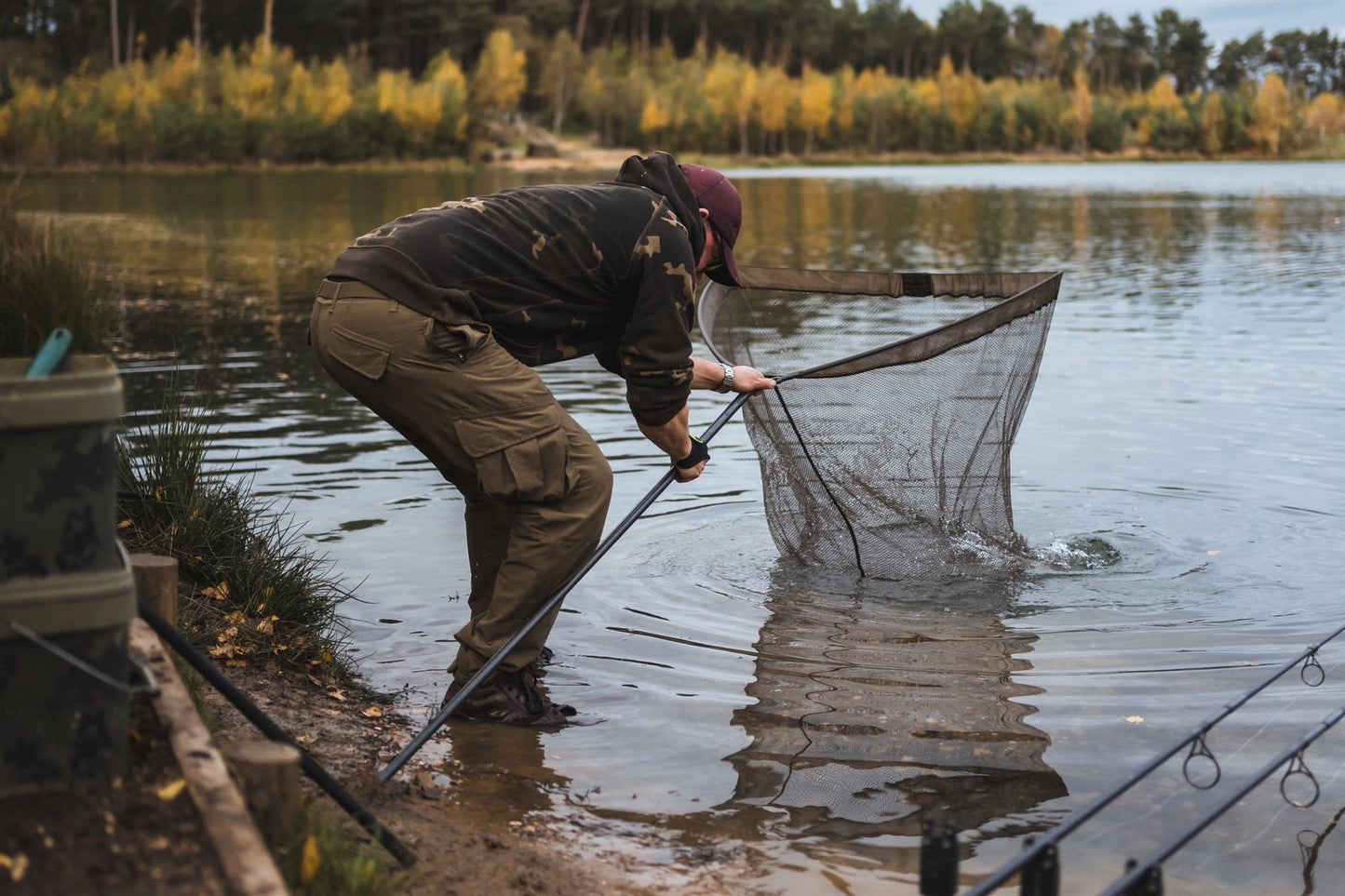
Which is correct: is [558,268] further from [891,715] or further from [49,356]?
[49,356]

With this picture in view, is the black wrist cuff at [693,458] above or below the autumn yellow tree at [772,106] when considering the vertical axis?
below

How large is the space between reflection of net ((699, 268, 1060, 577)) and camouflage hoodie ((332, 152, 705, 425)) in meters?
1.52

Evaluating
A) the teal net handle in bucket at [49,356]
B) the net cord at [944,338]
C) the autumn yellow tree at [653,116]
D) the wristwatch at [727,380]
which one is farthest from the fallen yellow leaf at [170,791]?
the autumn yellow tree at [653,116]

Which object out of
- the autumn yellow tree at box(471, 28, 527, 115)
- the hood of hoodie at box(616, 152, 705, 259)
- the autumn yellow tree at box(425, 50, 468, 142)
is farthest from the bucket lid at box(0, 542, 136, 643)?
the autumn yellow tree at box(471, 28, 527, 115)

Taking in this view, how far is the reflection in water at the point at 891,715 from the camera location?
4.25 metres

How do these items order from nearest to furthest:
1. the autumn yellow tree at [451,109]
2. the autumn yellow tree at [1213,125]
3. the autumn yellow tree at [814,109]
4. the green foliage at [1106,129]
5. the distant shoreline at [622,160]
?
the distant shoreline at [622,160], the autumn yellow tree at [451,109], the autumn yellow tree at [814,109], the autumn yellow tree at [1213,125], the green foliage at [1106,129]

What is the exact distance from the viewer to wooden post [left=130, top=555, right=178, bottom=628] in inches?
164

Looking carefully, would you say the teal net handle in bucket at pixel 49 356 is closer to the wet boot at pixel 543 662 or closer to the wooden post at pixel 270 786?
the wooden post at pixel 270 786

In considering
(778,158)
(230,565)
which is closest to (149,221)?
(230,565)

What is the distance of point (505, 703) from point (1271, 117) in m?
111

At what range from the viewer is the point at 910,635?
19.2 ft

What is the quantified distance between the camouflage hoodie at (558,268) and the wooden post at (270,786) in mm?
1831

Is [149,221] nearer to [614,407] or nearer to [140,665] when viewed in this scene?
[614,407]

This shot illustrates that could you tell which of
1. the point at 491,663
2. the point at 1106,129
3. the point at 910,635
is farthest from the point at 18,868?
the point at 1106,129
